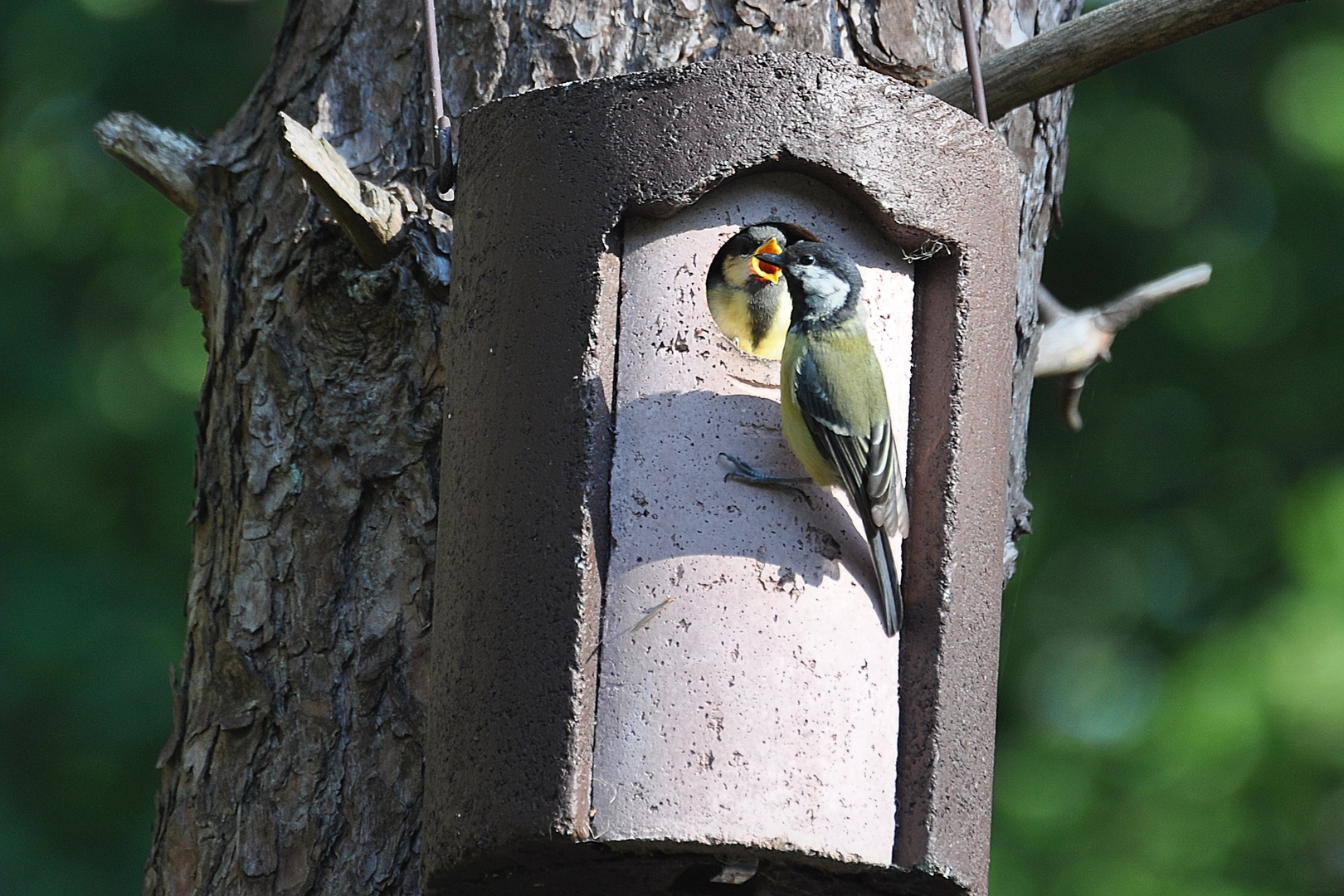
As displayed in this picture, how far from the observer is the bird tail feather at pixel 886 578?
9.39 ft

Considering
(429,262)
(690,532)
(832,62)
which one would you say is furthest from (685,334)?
(429,262)

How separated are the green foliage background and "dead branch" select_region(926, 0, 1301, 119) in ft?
10.4

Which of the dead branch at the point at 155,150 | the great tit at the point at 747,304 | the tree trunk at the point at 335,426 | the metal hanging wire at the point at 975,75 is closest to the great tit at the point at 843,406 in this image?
the metal hanging wire at the point at 975,75

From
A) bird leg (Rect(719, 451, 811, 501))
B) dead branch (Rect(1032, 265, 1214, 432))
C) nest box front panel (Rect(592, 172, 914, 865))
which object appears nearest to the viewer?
nest box front panel (Rect(592, 172, 914, 865))

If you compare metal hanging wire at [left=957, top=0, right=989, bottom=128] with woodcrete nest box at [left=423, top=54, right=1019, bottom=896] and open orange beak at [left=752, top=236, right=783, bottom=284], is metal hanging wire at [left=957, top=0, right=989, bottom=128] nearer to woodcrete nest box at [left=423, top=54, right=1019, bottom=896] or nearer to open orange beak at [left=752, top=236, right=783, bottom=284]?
woodcrete nest box at [left=423, top=54, right=1019, bottom=896]

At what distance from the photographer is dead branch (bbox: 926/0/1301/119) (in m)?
3.14

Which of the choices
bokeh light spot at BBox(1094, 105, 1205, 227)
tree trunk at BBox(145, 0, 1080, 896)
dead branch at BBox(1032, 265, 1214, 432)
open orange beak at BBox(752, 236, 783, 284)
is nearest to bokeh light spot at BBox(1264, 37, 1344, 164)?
bokeh light spot at BBox(1094, 105, 1205, 227)

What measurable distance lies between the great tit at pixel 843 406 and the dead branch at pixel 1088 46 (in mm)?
536

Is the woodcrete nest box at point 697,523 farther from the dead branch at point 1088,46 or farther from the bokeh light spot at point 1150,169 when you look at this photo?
the bokeh light spot at point 1150,169

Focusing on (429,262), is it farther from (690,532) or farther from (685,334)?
(690,532)

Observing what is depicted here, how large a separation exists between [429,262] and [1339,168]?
4612 millimetres

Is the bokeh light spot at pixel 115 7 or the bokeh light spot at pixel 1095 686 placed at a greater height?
the bokeh light spot at pixel 115 7

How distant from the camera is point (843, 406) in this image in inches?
114

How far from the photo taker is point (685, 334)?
2916 mm
